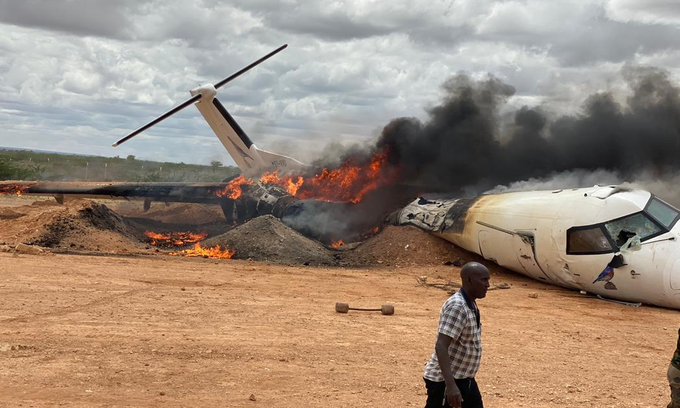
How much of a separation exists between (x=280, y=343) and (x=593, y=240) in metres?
8.06

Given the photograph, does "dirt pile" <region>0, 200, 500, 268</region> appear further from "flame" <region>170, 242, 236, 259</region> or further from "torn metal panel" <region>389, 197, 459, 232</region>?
"torn metal panel" <region>389, 197, 459, 232</region>

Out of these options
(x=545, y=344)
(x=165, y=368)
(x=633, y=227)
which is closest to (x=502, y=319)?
(x=545, y=344)

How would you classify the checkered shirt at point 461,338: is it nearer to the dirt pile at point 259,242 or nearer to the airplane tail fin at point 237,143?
the dirt pile at point 259,242

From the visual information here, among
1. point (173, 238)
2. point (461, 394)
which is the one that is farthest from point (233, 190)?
point (461, 394)

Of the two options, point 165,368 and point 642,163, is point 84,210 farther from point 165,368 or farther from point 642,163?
point 642,163

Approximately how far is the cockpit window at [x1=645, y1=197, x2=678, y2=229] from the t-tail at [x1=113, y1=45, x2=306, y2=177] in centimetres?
1850

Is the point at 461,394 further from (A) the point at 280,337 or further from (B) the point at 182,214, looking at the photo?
(B) the point at 182,214

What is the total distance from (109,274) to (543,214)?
10138mm

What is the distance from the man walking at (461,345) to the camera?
17.2 feet

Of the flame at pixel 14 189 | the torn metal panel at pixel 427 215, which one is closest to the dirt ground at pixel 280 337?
the torn metal panel at pixel 427 215

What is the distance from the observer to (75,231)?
21.5 metres

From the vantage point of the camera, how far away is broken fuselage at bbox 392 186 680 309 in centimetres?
1370

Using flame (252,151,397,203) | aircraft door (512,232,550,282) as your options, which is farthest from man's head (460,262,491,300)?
flame (252,151,397,203)

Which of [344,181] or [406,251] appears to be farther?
[344,181]
